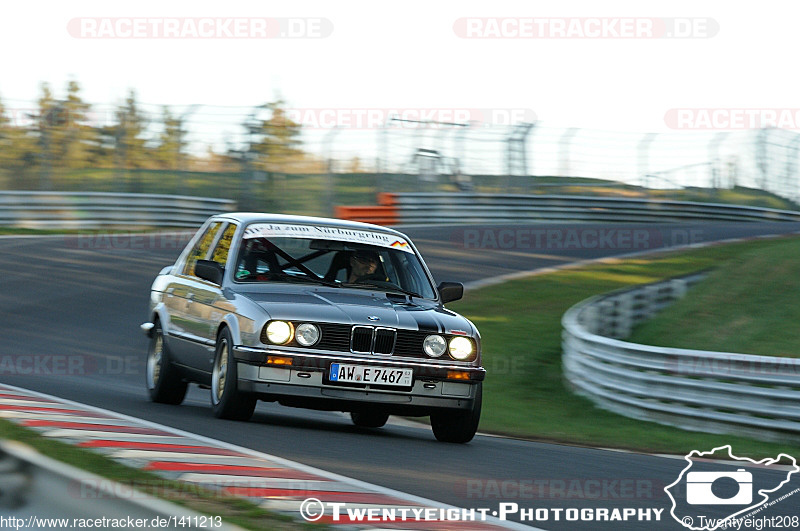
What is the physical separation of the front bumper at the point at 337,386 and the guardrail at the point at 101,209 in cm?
1910

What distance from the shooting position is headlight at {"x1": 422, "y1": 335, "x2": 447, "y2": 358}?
7781mm

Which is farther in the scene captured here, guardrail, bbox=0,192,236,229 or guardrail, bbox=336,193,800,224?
guardrail, bbox=336,193,800,224

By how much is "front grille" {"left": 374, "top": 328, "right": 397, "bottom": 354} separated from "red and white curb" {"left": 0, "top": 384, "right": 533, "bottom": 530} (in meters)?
1.42

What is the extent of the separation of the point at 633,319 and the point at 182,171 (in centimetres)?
1477

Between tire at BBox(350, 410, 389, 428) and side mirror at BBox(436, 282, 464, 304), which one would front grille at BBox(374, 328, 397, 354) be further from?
tire at BBox(350, 410, 389, 428)

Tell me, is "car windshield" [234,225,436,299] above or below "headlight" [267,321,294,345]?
above

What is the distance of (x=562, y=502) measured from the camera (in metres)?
5.58

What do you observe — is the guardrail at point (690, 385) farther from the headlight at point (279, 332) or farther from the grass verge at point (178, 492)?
the grass verge at point (178, 492)

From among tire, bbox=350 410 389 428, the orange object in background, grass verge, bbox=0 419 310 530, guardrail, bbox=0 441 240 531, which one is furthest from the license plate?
the orange object in background

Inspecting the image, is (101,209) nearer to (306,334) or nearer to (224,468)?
(306,334)

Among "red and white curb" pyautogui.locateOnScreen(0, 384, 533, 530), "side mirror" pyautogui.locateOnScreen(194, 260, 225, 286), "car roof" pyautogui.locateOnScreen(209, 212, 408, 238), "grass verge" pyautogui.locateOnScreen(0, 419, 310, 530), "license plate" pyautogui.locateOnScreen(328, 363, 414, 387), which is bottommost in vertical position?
"red and white curb" pyautogui.locateOnScreen(0, 384, 533, 530)

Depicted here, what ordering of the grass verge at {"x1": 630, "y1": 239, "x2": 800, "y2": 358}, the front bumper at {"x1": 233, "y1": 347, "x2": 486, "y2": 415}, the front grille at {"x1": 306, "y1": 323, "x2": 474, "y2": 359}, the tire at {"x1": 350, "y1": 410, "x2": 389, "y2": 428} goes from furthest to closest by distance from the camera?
the grass verge at {"x1": 630, "y1": 239, "x2": 800, "y2": 358} < the tire at {"x1": 350, "y1": 410, "x2": 389, "y2": 428} < the front grille at {"x1": 306, "y1": 323, "x2": 474, "y2": 359} < the front bumper at {"x1": 233, "y1": 347, "x2": 486, "y2": 415}

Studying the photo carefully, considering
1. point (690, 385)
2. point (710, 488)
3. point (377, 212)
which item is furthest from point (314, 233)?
point (377, 212)

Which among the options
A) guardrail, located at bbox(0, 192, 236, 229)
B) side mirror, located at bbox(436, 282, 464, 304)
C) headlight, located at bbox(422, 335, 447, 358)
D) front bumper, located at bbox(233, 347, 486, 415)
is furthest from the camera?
guardrail, located at bbox(0, 192, 236, 229)
